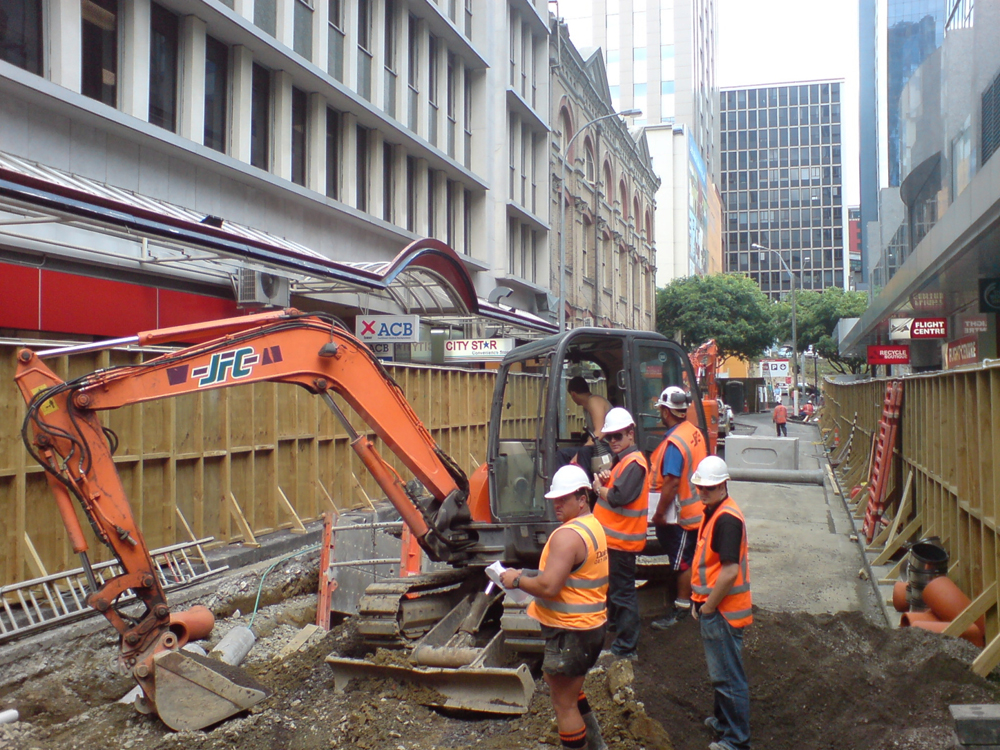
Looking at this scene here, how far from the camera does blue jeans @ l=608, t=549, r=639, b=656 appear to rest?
6512 millimetres

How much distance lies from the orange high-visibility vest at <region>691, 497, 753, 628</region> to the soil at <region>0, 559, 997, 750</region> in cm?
92

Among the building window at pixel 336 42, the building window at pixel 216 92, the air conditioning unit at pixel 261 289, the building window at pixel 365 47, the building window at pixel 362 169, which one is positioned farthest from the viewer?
the building window at pixel 362 169

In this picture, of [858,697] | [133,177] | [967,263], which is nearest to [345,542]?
[858,697]

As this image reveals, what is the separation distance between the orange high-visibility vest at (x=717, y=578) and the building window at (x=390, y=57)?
17.3 metres

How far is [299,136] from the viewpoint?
1719 centimetres

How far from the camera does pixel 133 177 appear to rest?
41.6 feet

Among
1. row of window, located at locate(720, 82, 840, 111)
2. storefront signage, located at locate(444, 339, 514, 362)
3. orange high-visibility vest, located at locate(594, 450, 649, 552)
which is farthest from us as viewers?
row of window, located at locate(720, 82, 840, 111)

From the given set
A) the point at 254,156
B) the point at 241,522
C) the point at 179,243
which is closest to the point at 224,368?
the point at 241,522

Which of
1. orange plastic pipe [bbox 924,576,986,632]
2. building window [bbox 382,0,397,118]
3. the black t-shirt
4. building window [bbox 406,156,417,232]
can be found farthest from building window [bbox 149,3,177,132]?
orange plastic pipe [bbox 924,576,986,632]

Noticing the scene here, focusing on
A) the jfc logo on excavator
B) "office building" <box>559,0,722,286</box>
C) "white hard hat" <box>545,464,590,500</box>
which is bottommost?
"white hard hat" <box>545,464,590,500</box>

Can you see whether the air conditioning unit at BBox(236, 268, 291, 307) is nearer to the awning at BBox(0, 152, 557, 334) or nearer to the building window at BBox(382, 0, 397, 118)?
the awning at BBox(0, 152, 557, 334)

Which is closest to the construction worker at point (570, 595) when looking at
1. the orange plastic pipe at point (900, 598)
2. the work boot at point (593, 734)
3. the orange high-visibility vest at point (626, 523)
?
the work boot at point (593, 734)

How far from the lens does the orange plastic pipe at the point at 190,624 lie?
5.96 metres

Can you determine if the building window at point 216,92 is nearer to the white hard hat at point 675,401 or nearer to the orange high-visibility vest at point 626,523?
the white hard hat at point 675,401
